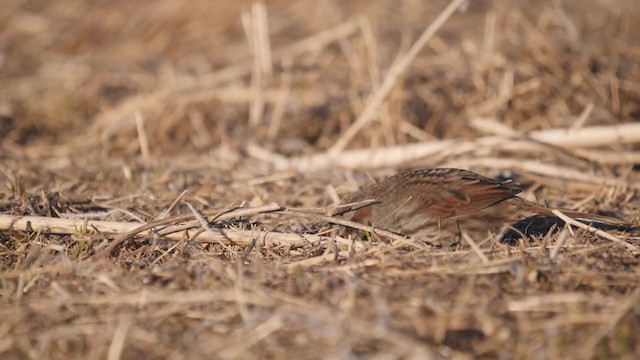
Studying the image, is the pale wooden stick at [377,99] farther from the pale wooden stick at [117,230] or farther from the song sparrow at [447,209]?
the pale wooden stick at [117,230]

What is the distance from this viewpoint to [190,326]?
337 centimetres

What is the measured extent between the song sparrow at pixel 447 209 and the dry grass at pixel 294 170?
266mm

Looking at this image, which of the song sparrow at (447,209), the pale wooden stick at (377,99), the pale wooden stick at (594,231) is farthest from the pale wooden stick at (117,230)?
the pale wooden stick at (377,99)

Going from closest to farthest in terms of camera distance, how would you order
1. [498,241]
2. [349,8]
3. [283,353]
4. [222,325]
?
[283,353] < [222,325] < [498,241] < [349,8]

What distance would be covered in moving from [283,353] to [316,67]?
469 centimetres

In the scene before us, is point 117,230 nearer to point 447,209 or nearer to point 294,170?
point 447,209

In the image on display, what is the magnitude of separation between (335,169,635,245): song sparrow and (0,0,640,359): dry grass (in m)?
0.27

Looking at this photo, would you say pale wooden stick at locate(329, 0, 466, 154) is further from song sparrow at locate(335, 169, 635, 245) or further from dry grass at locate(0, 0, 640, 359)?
song sparrow at locate(335, 169, 635, 245)

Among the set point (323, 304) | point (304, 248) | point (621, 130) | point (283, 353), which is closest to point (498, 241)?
point (304, 248)

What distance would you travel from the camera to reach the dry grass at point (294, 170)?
3262mm

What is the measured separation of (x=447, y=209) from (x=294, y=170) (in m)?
1.69

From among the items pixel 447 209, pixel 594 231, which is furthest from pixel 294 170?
pixel 594 231

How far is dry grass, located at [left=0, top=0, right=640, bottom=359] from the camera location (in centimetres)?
326

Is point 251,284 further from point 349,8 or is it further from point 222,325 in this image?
point 349,8
